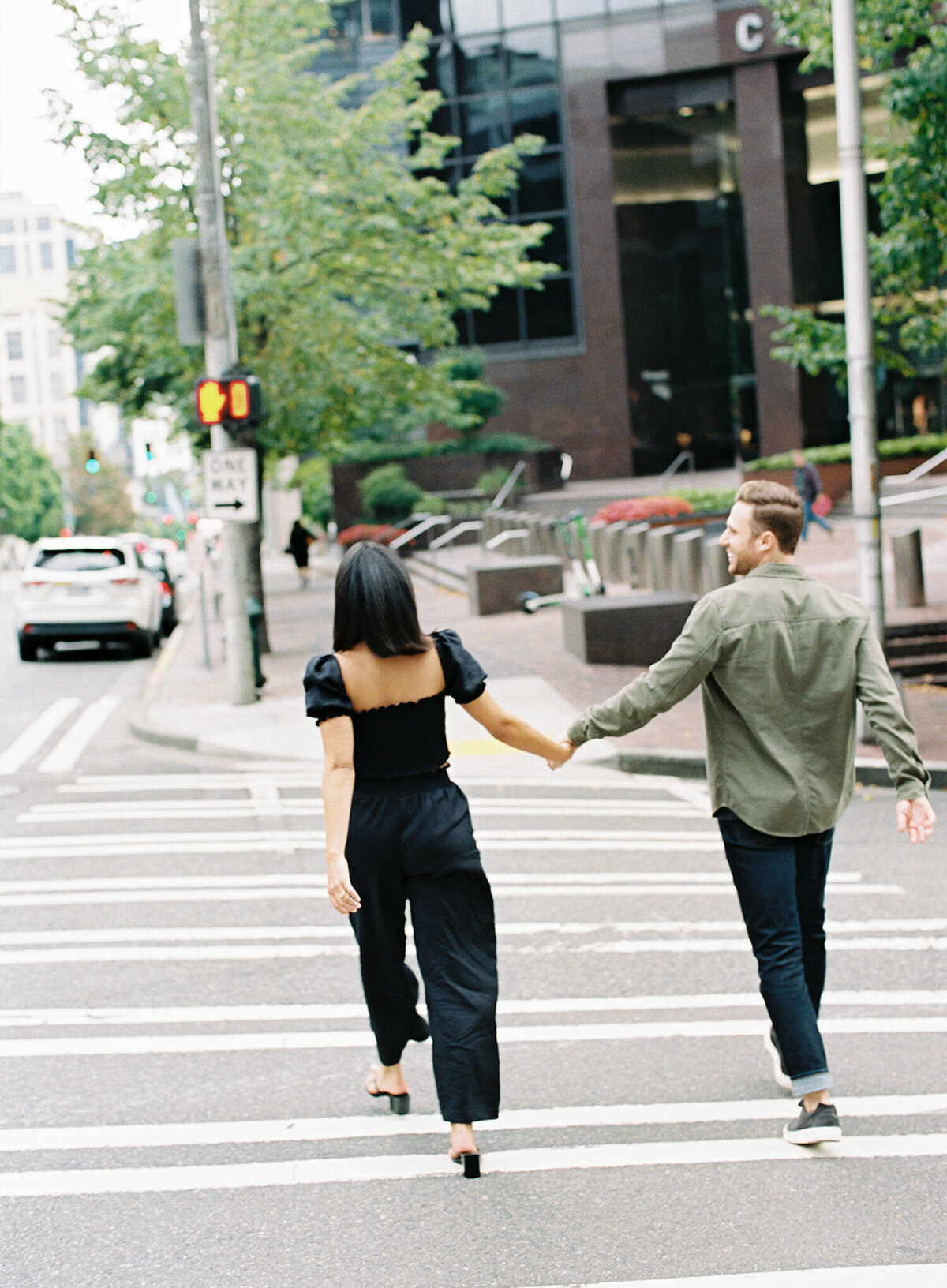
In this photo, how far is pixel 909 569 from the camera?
595 inches

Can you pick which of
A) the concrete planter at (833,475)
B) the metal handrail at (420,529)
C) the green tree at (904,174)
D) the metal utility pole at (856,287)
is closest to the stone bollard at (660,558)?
the green tree at (904,174)

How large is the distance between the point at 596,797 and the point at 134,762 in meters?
4.32

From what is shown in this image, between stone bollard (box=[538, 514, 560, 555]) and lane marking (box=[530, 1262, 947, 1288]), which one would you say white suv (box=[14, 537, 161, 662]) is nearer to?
stone bollard (box=[538, 514, 560, 555])

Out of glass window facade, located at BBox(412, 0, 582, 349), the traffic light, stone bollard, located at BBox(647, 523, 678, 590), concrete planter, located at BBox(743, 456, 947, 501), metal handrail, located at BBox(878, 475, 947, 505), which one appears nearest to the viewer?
the traffic light

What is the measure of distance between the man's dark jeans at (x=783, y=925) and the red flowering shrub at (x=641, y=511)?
828 inches

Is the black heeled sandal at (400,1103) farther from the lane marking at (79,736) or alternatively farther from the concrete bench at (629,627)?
the concrete bench at (629,627)

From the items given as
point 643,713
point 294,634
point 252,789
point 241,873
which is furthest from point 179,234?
point 643,713

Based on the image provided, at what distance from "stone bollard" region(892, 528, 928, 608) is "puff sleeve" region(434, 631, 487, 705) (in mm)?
11570

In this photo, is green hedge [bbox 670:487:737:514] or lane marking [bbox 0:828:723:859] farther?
green hedge [bbox 670:487:737:514]

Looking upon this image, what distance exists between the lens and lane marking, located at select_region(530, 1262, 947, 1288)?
3.53 meters

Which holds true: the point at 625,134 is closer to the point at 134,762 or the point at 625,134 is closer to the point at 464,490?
the point at 464,490

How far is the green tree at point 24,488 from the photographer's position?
101 metres

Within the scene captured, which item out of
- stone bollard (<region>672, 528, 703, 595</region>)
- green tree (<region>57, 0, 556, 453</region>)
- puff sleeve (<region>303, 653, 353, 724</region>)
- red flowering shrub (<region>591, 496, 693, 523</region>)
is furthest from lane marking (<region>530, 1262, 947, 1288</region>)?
red flowering shrub (<region>591, 496, 693, 523</region>)

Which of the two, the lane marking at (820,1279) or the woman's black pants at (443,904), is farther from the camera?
the woman's black pants at (443,904)
